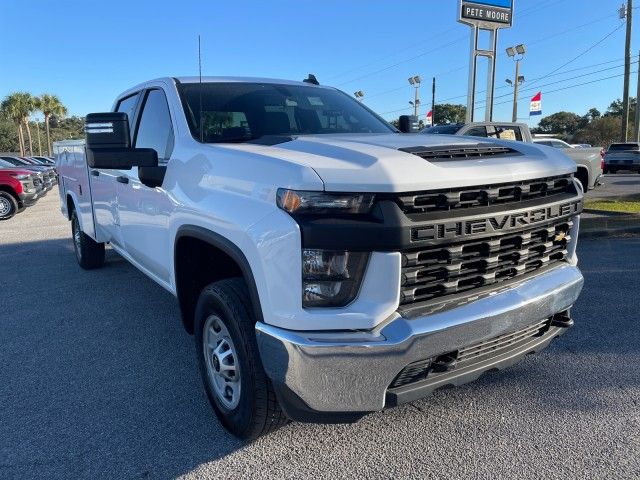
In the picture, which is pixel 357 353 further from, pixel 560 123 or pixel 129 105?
pixel 560 123

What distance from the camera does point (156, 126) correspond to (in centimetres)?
386

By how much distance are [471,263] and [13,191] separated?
14.1 metres

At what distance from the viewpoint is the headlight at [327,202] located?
2150 millimetres

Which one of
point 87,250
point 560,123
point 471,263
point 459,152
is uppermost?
point 560,123

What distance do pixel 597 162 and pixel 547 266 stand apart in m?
13.5

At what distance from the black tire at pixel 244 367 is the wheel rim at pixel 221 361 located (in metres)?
0.03

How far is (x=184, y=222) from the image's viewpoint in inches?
120

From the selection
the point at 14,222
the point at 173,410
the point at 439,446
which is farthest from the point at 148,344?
the point at 14,222

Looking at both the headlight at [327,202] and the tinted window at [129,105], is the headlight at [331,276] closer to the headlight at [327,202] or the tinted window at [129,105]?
the headlight at [327,202]

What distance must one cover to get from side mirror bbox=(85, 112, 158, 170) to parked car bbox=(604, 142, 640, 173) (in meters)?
28.6

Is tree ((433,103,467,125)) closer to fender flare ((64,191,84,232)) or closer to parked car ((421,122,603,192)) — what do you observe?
parked car ((421,122,603,192))

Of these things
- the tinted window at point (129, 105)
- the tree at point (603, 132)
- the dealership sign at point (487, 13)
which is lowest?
the tinted window at point (129, 105)

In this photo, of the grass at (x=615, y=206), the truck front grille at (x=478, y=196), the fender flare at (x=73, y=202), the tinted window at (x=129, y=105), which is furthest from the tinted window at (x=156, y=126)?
the grass at (x=615, y=206)

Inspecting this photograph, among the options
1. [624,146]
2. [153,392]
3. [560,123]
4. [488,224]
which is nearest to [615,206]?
[488,224]
